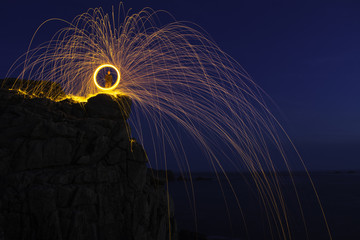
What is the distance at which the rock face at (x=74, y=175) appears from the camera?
28.6 ft

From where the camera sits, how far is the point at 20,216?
8594mm

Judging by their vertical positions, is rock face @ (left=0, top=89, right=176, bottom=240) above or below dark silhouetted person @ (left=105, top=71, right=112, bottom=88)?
below

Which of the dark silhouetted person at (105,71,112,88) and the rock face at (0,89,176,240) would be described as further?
the dark silhouetted person at (105,71,112,88)

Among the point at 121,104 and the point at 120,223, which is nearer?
the point at 120,223

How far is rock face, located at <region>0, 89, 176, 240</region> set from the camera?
8719 mm

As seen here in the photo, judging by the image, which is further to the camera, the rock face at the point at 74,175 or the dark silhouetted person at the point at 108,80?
the dark silhouetted person at the point at 108,80

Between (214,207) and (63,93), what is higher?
(63,93)

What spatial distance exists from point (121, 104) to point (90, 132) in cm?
244

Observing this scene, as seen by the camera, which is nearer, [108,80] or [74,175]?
[74,175]

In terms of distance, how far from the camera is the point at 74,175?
32.0 feet

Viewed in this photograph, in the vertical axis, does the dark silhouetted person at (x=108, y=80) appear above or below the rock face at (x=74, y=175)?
above

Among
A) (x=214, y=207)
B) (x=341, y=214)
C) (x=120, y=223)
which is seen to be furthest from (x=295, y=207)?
(x=120, y=223)

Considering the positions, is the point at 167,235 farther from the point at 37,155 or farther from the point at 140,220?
the point at 37,155

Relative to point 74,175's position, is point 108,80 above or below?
above
